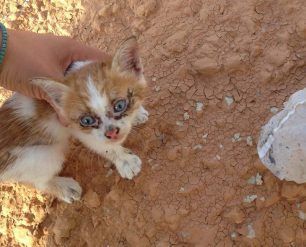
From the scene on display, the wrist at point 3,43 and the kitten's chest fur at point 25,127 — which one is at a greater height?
the wrist at point 3,43

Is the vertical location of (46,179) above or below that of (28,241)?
above

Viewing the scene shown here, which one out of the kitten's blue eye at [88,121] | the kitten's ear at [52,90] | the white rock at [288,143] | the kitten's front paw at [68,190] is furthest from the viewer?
the kitten's front paw at [68,190]

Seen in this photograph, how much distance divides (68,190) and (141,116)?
824mm

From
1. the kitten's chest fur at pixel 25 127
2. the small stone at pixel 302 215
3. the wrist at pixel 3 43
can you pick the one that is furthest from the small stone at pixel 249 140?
the wrist at pixel 3 43

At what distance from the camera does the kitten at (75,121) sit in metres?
2.96

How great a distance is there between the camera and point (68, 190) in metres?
3.64

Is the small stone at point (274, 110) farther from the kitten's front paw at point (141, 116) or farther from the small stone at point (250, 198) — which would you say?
the kitten's front paw at point (141, 116)

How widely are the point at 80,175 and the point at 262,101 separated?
5.06ft

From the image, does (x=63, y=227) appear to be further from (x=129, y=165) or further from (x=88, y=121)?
(x=88, y=121)

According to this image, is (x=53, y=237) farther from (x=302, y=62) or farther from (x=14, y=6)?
(x=14, y=6)

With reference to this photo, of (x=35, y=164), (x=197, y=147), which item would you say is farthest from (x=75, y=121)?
(x=197, y=147)

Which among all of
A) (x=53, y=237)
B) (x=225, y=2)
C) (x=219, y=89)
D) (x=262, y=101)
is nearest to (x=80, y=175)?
(x=53, y=237)

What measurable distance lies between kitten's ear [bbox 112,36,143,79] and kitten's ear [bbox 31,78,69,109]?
0.36 metres

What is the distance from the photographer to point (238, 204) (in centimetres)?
304
